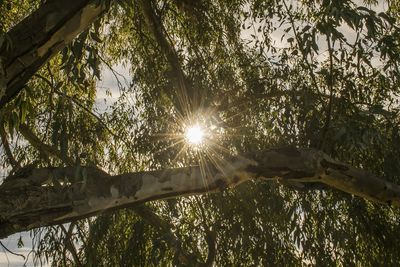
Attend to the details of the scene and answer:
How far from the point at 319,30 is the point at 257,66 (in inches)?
83.6

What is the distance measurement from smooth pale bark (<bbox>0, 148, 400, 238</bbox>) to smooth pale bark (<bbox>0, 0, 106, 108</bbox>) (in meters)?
0.48

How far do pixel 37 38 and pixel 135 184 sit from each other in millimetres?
947

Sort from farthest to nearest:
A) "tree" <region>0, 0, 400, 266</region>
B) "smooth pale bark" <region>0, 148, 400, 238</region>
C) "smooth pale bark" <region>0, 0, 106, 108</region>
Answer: "tree" <region>0, 0, 400, 266</region>
"smooth pale bark" <region>0, 148, 400, 238</region>
"smooth pale bark" <region>0, 0, 106, 108</region>

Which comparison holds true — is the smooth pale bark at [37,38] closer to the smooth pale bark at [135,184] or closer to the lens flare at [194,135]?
the smooth pale bark at [135,184]

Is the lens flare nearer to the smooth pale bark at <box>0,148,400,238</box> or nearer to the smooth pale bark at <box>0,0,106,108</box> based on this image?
the smooth pale bark at <box>0,148,400,238</box>

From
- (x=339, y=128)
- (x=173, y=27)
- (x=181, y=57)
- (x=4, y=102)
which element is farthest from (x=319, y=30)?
(x=173, y=27)

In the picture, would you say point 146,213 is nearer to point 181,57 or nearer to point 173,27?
point 181,57

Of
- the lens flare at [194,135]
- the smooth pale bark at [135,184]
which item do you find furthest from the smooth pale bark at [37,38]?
the lens flare at [194,135]

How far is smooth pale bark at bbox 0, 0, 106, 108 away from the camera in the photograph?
2773mm

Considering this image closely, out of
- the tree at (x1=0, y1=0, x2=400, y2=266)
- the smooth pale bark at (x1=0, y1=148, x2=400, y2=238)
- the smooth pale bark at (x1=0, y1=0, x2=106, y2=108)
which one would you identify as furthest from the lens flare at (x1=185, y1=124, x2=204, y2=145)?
the smooth pale bark at (x1=0, y1=0, x2=106, y2=108)

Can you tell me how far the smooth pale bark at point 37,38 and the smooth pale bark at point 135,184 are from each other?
483 millimetres

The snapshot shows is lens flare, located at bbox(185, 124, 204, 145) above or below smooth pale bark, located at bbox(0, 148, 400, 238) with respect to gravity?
above

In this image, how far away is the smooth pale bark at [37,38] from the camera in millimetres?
2773

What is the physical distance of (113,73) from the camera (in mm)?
5230
